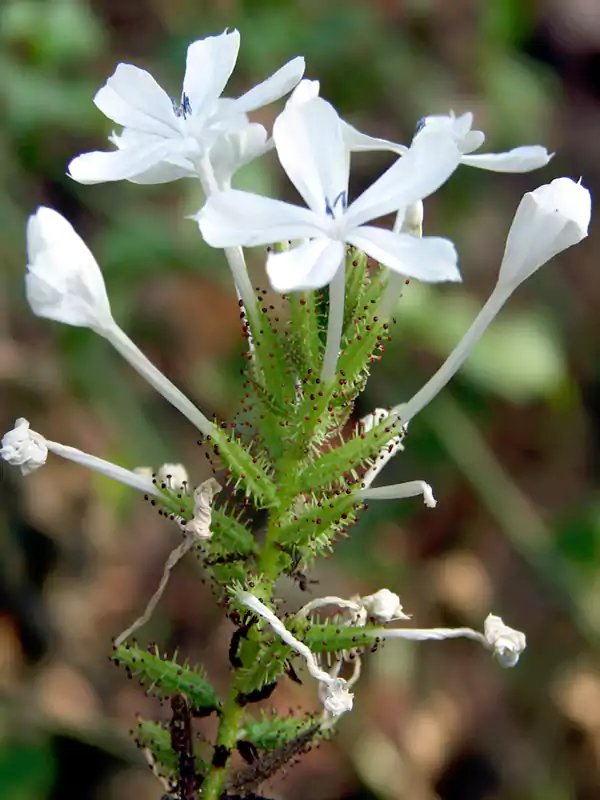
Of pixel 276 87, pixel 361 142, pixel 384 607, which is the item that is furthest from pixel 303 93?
pixel 384 607

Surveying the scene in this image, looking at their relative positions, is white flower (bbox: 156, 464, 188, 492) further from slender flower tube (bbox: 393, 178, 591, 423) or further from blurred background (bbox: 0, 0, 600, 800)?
blurred background (bbox: 0, 0, 600, 800)

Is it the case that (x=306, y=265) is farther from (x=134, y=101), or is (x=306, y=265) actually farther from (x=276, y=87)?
(x=134, y=101)

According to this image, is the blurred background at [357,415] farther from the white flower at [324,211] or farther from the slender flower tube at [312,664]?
the white flower at [324,211]

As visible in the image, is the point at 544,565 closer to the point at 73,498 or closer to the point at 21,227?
the point at 73,498

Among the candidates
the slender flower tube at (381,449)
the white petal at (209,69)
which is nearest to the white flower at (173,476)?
the slender flower tube at (381,449)

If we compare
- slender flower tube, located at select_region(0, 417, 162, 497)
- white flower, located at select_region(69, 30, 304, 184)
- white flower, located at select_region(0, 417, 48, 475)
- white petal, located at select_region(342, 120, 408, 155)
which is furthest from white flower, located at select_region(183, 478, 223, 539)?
white petal, located at select_region(342, 120, 408, 155)

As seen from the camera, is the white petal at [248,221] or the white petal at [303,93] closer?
the white petal at [248,221]

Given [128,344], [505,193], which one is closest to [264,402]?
[128,344]
